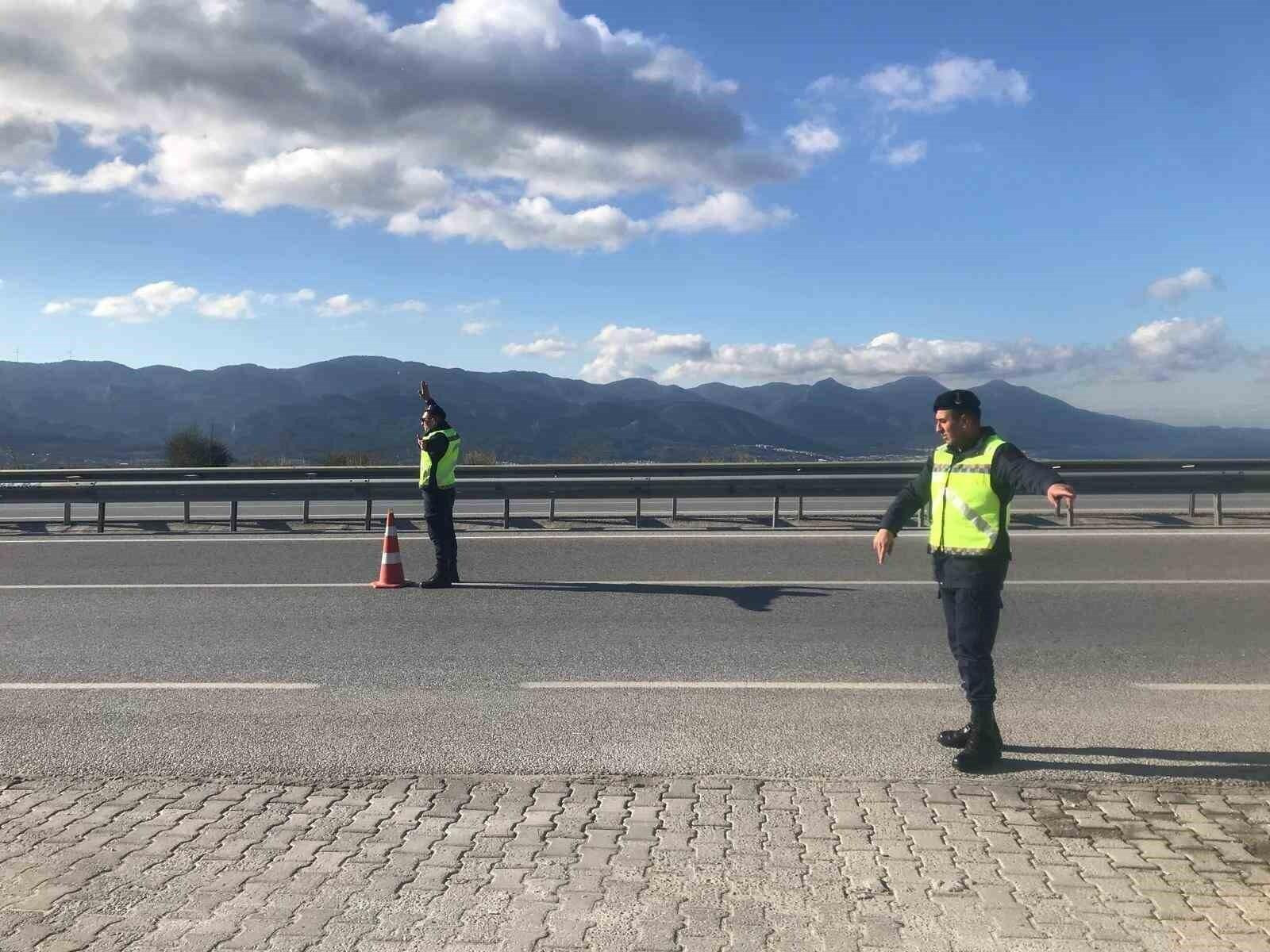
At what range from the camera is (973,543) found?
17.5ft

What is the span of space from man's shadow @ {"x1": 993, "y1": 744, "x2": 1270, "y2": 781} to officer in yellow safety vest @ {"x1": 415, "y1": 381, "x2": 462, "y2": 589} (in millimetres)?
6352

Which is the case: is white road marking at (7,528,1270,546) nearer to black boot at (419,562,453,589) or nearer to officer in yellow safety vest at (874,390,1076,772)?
black boot at (419,562,453,589)

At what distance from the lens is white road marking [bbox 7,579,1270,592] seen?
10.6 m

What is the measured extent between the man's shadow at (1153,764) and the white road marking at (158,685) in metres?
4.22

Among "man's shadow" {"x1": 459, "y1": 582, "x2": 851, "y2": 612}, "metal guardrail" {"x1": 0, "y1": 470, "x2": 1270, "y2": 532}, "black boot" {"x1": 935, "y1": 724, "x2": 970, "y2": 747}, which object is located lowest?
"black boot" {"x1": 935, "y1": 724, "x2": 970, "y2": 747}

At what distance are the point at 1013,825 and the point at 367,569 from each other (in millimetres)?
→ 8558

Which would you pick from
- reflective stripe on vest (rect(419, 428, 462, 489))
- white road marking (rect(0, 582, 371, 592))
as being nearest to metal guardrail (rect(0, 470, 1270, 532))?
white road marking (rect(0, 582, 371, 592))

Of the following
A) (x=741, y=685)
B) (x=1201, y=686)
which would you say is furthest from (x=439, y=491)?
(x=1201, y=686)

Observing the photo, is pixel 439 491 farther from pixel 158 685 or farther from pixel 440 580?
pixel 158 685

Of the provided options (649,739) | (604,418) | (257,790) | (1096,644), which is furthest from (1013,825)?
(604,418)

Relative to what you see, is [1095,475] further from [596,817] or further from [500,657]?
[596,817]

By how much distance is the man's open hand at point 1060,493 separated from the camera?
15.7ft

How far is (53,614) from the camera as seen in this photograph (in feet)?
30.7

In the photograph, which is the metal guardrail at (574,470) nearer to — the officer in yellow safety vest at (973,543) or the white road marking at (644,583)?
the white road marking at (644,583)
